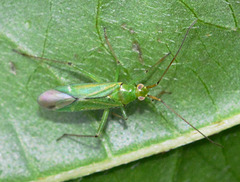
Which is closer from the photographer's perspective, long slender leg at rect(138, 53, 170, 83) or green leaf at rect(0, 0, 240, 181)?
green leaf at rect(0, 0, 240, 181)

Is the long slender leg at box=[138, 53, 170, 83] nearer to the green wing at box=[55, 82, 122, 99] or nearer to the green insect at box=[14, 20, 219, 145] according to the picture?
the green insect at box=[14, 20, 219, 145]

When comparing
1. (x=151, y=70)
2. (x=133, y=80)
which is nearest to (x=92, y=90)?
(x=133, y=80)

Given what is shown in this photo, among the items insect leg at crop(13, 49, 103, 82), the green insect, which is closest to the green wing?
the green insect

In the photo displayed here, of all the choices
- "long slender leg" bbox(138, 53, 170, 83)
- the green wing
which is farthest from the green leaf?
the green wing

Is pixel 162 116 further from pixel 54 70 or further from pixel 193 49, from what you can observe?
pixel 54 70

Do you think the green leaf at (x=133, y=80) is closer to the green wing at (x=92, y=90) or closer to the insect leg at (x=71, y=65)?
the insect leg at (x=71, y=65)

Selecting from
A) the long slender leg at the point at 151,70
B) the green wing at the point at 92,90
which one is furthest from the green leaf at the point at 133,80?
the green wing at the point at 92,90

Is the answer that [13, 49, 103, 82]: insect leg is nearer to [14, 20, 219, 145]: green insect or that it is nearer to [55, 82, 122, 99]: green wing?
[14, 20, 219, 145]: green insect

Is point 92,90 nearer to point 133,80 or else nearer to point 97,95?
point 97,95

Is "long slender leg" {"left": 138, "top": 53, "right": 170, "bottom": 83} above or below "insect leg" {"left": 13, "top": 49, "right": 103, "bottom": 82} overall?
below
